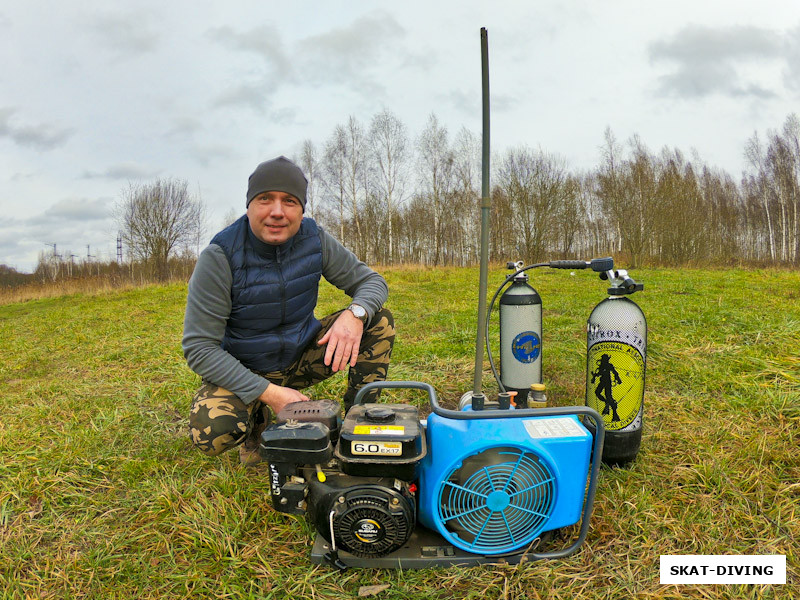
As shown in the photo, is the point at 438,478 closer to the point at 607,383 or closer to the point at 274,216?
the point at 607,383

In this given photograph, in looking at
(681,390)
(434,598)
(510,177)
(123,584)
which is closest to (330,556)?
(434,598)

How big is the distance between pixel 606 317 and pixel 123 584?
2443 mm

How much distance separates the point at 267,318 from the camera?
267cm

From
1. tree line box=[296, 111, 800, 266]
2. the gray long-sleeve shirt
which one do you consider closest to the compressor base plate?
the gray long-sleeve shirt

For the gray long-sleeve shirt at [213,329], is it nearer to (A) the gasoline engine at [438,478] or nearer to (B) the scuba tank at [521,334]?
(A) the gasoline engine at [438,478]

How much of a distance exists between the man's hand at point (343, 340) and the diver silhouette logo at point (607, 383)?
129 cm

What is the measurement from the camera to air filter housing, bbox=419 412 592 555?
5.75 feet

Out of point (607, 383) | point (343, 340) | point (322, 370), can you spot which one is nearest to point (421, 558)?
point (343, 340)

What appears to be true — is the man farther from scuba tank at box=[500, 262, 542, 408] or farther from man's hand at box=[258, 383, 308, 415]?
scuba tank at box=[500, 262, 542, 408]

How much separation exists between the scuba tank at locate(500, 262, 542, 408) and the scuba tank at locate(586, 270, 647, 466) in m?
0.55

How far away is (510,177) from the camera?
25.2 m

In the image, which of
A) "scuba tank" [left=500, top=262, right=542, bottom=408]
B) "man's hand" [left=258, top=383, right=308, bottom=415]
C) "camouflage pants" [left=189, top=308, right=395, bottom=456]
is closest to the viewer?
"man's hand" [left=258, top=383, right=308, bottom=415]

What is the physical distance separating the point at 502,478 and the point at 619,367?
3.29ft

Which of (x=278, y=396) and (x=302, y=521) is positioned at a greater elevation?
(x=278, y=396)
